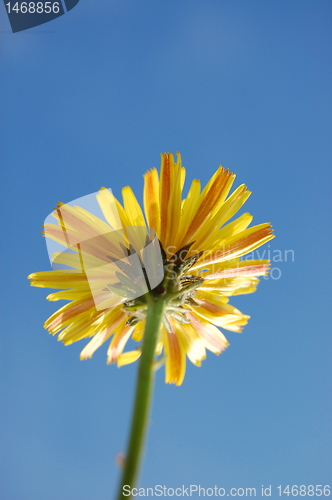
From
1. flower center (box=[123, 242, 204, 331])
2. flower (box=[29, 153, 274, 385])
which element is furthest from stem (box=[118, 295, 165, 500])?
flower (box=[29, 153, 274, 385])

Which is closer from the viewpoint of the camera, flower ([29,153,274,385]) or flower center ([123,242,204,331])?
flower center ([123,242,204,331])

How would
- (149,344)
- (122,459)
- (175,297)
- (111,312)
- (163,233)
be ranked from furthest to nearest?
(111,312) < (163,233) < (175,297) < (149,344) < (122,459)

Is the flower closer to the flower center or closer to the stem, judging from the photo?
the flower center

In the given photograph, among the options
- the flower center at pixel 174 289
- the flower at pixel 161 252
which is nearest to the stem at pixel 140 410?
the flower center at pixel 174 289

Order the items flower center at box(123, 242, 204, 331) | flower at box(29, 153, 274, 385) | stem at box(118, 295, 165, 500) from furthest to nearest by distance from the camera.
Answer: flower at box(29, 153, 274, 385), flower center at box(123, 242, 204, 331), stem at box(118, 295, 165, 500)

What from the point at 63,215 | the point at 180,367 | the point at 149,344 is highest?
the point at 63,215

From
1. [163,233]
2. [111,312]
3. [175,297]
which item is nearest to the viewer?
[175,297]

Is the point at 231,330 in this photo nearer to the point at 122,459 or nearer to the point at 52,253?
the point at 52,253

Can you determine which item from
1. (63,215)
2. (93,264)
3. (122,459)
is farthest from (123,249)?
(122,459)
